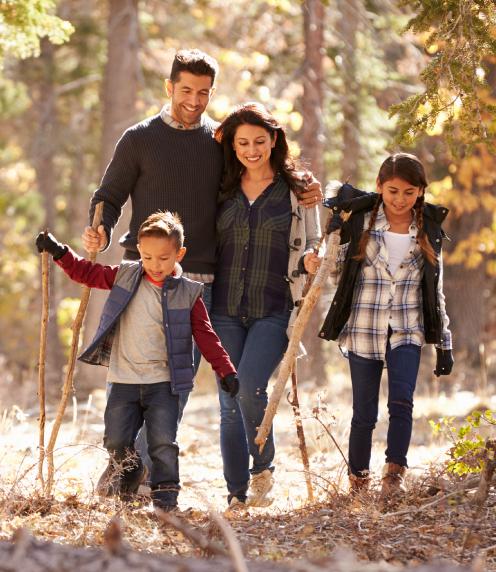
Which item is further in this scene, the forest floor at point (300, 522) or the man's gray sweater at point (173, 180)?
the man's gray sweater at point (173, 180)

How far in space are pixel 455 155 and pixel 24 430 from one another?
5.26 metres

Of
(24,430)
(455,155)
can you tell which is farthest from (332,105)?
(455,155)

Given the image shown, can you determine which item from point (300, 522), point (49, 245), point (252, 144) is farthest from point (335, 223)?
point (300, 522)

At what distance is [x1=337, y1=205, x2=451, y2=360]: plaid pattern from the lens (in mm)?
5496

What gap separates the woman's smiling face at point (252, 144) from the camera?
555 centimetres

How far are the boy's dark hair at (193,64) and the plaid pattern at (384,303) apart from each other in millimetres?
1266

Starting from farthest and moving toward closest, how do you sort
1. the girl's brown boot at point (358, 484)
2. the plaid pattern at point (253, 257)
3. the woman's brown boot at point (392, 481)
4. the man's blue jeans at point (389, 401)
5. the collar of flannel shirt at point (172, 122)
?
the collar of flannel shirt at point (172, 122) < the plaid pattern at point (253, 257) < the man's blue jeans at point (389, 401) < the girl's brown boot at point (358, 484) < the woman's brown boot at point (392, 481)

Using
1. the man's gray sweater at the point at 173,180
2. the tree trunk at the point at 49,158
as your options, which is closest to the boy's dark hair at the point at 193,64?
the man's gray sweater at the point at 173,180

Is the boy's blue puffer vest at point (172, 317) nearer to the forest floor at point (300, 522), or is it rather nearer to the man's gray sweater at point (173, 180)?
the man's gray sweater at point (173, 180)

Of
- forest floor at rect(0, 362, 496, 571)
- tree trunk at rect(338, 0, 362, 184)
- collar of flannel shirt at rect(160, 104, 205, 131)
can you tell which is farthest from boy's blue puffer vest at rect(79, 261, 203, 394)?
tree trunk at rect(338, 0, 362, 184)

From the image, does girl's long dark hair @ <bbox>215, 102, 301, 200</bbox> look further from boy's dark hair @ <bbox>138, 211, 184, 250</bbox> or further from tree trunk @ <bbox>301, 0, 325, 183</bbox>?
tree trunk @ <bbox>301, 0, 325, 183</bbox>

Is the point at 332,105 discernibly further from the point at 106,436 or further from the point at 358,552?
the point at 358,552

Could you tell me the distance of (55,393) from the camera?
14141mm

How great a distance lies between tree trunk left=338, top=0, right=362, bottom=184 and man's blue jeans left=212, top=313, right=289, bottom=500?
283 inches
